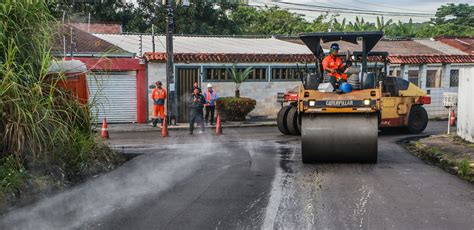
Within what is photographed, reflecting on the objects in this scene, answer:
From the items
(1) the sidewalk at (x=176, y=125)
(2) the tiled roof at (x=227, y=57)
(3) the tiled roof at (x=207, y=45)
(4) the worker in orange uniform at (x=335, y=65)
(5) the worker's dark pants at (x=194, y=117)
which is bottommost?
(1) the sidewalk at (x=176, y=125)

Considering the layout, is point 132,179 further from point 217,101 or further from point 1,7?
point 217,101

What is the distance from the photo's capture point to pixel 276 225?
6918 mm

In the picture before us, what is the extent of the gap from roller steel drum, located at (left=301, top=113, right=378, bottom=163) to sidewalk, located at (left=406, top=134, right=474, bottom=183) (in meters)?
1.53

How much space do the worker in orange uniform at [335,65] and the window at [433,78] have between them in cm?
1875

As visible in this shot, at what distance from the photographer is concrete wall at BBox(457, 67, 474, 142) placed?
46.6ft

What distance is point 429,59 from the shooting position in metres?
29.4

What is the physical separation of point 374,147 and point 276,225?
197 inches

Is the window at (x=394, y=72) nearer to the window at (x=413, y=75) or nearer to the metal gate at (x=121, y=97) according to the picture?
the window at (x=413, y=75)

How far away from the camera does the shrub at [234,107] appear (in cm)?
2397

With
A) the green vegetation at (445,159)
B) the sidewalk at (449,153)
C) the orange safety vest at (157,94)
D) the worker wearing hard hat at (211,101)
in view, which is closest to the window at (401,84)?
the sidewalk at (449,153)

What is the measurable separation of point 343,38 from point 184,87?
12076 millimetres

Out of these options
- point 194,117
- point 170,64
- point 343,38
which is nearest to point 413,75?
point 170,64

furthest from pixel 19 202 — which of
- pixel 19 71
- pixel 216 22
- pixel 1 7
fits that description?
pixel 216 22

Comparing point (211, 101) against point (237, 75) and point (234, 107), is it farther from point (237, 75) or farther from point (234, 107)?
point (237, 75)
